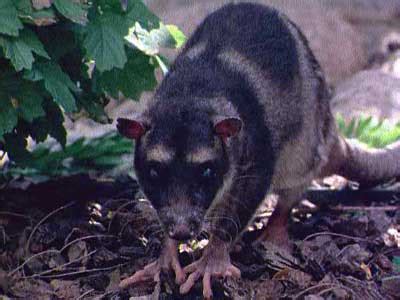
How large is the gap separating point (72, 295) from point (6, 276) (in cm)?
49

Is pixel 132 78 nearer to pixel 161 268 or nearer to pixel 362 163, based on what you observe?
pixel 161 268

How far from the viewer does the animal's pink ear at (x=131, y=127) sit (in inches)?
208

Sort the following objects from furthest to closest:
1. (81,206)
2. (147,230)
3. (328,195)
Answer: (328,195), (81,206), (147,230)

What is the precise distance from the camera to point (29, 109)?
5707 millimetres

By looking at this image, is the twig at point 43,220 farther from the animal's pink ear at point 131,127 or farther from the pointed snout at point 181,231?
the pointed snout at point 181,231

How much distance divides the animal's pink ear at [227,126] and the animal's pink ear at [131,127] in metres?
0.44

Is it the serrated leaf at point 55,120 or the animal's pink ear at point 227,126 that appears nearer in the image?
the animal's pink ear at point 227,126

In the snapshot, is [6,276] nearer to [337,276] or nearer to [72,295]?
[72,295]

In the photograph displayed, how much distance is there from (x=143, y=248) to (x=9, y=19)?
6.22 feet

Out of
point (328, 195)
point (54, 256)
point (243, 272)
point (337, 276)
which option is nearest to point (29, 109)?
point (54, 256)

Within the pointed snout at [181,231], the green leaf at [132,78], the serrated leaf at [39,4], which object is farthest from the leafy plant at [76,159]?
the pointed snout at [181,231]

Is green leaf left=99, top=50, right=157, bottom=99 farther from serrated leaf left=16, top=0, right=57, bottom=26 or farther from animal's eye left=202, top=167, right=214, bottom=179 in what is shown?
animal's eye left=202, top=167, right=214, bottom=179

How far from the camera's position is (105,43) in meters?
5.56

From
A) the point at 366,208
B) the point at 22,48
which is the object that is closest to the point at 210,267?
the point at 22,48
